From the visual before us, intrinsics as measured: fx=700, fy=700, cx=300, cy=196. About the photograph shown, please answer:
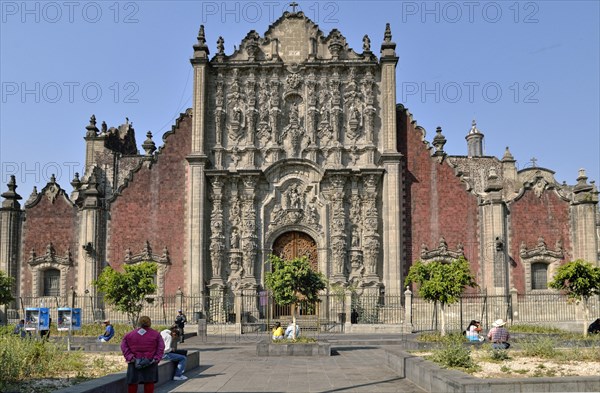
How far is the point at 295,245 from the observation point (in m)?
36.9

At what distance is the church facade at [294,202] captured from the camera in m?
35.7

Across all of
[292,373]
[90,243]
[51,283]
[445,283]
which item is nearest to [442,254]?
[445,283]

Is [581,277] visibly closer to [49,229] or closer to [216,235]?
[216,235]

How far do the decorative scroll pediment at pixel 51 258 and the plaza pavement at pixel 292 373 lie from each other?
49.5 ft

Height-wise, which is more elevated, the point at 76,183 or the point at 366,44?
the point at 366,44

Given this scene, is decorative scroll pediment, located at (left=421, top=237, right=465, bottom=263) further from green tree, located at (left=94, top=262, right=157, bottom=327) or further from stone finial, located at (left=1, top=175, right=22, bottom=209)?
stone finial, located at (left=1, top=175, right=22, bottom=209)

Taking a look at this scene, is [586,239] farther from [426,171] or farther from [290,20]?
[290,20]

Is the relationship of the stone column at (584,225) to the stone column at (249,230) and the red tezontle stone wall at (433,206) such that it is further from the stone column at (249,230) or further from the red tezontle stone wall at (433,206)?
the stone column at (249,230)

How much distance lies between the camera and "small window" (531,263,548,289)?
35.5 metres

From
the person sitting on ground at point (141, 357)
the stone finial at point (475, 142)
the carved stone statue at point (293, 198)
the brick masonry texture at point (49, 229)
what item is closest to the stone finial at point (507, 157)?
the stone finial at point (475, 142)

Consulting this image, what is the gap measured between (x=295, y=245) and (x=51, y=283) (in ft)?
43.3

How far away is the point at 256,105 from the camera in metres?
37.6

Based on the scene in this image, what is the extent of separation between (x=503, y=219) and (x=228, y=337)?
1529cm

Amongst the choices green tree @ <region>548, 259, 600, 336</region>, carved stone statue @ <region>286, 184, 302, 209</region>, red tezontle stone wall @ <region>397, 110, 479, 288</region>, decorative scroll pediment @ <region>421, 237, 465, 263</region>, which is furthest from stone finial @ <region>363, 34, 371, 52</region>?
green tree @ <region>548, 259, 600, 336</region>
